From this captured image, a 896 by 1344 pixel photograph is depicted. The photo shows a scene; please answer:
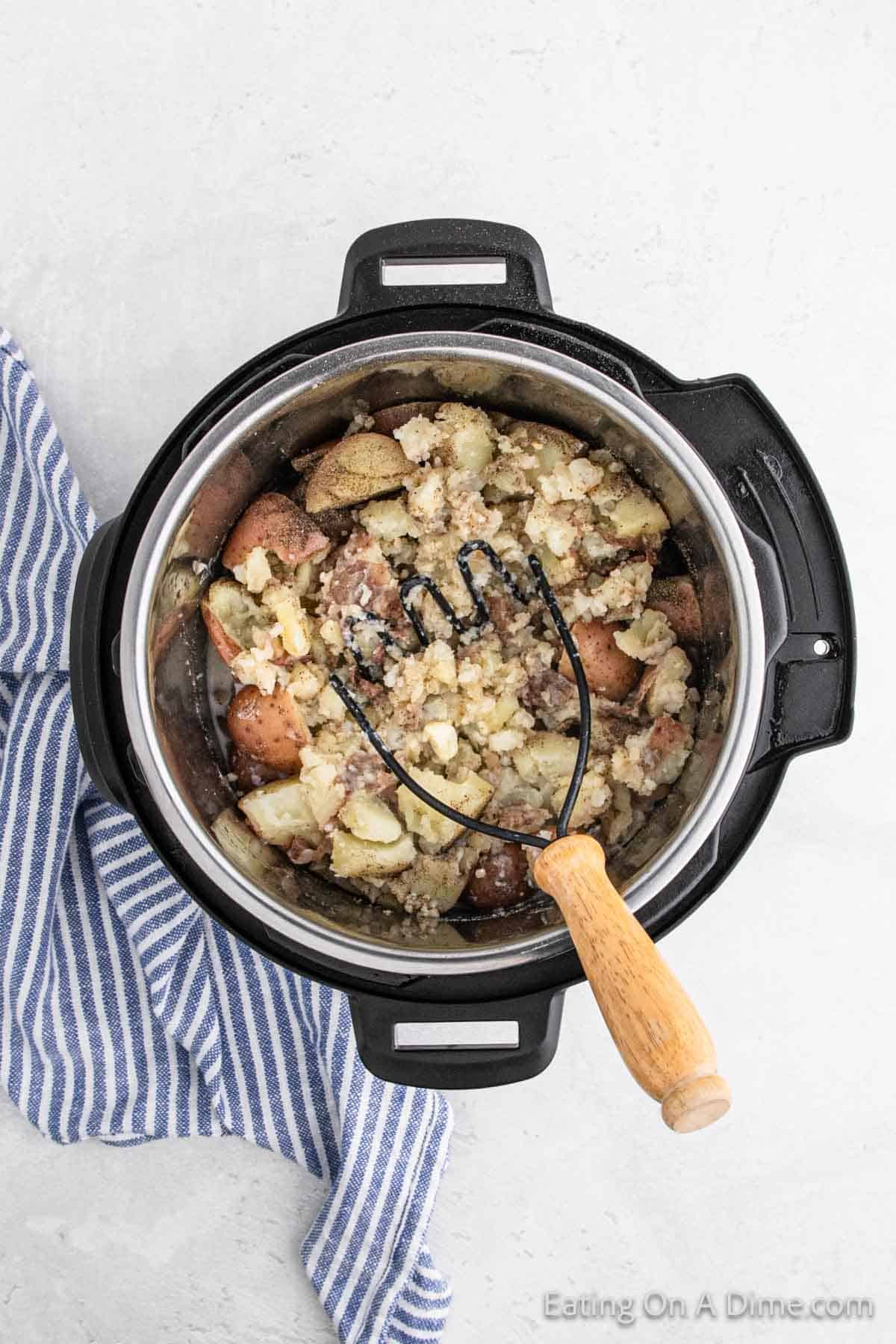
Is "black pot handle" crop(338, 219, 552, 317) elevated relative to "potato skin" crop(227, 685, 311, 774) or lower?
elevated

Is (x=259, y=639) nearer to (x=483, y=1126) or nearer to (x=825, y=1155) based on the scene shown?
(x=483, y=1126)

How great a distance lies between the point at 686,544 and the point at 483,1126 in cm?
58

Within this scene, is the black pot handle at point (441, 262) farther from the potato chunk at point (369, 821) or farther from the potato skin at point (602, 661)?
the potato chunk at point (369, 821)

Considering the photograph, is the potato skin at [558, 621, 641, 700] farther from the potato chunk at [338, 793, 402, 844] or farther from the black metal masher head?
the potato chunk at [338, 793, 402, 844]

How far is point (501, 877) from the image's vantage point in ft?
2.82

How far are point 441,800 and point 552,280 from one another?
0.48 metres

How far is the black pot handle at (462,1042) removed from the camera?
0.77m

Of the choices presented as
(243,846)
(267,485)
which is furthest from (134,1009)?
(267,485)

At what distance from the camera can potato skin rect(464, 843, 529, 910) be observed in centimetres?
86

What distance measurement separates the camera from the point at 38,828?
0.98 meters

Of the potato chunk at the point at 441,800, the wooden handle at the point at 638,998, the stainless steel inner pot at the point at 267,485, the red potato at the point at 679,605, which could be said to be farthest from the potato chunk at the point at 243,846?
the red potato at the point at 679,605

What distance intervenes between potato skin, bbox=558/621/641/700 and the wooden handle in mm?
182

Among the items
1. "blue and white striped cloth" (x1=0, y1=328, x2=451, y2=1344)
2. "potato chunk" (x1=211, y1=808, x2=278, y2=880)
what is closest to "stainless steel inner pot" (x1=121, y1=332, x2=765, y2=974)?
"potato chunk" (x1=211, y1=808, x2=278, y2=880)

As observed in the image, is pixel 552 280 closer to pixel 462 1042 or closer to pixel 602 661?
pixel 602 661
